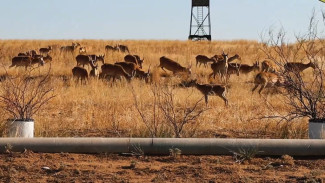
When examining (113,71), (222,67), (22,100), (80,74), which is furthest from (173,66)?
(22,100)

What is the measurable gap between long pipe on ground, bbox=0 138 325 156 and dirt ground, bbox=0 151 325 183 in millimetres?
97

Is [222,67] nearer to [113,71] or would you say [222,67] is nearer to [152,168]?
[113,71]

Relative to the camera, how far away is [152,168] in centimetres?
745

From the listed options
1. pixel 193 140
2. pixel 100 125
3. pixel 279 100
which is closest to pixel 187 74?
pixel 279 100

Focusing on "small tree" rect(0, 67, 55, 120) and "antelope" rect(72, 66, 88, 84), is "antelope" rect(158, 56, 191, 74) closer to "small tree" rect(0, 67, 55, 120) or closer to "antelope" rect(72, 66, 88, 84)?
"antelope" rect(72, 66, 88, 84)

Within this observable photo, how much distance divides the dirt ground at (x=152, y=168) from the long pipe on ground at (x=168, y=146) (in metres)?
0.10

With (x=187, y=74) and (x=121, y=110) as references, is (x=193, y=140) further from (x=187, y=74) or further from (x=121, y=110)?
(x=187, y=74)

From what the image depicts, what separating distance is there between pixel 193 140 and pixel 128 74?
41.1ft

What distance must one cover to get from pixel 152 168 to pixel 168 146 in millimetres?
745

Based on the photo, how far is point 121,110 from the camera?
13031mm

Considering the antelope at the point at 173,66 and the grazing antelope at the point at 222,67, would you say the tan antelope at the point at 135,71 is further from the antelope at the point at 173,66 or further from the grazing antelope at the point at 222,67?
the grazing antelope at the point at 222,67

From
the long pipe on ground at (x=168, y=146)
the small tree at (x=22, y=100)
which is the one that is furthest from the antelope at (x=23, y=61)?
the long pipe on ground at (x=168, y=146)

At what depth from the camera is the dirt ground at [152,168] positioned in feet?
22.7

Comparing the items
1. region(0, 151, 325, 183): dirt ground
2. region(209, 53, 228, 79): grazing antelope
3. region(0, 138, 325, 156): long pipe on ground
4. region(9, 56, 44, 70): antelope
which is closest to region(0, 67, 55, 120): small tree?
region(0, 138, 325, 156): long pipe on ground
